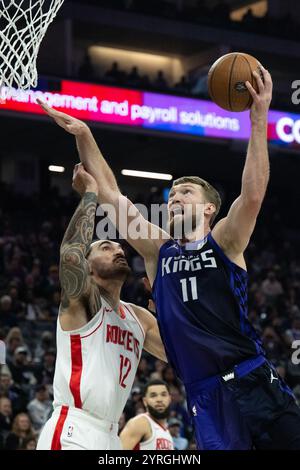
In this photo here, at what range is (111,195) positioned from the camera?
191 inches

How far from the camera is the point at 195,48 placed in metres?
24.4

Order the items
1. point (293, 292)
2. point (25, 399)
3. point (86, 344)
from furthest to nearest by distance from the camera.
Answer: point (293, 292) → point (25, 399) → point (86, 344)

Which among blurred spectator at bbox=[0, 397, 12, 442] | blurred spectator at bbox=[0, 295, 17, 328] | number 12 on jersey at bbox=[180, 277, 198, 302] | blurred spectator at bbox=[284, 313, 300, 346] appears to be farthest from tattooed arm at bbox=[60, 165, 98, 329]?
blurred spectator at bbox=[284, 313, 300, 346]

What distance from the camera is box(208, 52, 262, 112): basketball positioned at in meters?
4.35

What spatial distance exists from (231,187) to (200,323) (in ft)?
68.2

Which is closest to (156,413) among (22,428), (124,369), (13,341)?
(22,428)

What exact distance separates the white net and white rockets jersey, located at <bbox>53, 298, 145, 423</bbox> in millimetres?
1523

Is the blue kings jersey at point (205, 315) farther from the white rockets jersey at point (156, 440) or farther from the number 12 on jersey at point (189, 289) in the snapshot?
the white rockets jersey at point (156, 440)

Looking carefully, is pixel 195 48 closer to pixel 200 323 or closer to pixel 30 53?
pixel 30 53

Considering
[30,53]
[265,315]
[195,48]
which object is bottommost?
[30,53]

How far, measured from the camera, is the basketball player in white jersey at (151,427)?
7.60 metres

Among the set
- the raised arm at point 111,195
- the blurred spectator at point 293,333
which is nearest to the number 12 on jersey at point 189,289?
the raised arm at point 111,195

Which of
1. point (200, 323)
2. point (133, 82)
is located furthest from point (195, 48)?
point (200, 323)

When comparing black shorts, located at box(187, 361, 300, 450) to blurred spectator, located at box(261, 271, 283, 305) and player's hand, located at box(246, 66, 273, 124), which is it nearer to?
player's hand, located at box(246, 66, 273, 124)
